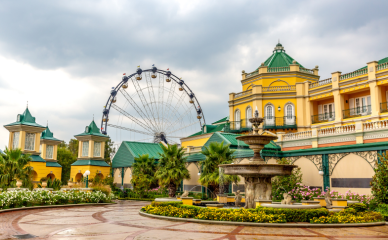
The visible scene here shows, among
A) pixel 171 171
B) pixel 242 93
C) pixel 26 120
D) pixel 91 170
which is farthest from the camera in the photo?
→ pixel 91 170

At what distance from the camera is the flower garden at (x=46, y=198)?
68.3 feet

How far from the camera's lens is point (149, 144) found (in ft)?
153

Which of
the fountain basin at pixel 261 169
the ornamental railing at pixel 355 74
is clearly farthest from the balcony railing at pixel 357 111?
the fountain basin at pixel 261 169

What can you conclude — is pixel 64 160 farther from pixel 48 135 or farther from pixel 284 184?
pixel 284 184

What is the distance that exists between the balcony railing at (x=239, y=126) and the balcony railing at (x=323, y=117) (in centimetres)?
647

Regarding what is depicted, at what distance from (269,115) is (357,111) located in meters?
8.41

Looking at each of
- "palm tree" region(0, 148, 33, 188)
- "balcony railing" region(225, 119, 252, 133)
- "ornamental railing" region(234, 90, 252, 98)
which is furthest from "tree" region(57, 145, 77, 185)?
"ornamental railing" region(234, 90, 252, 98)

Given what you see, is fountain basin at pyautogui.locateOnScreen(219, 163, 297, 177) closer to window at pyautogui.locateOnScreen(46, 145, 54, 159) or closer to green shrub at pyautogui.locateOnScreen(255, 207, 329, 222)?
green shrub at pyautogui.locateOnScreen(255, 207, 329, 222)

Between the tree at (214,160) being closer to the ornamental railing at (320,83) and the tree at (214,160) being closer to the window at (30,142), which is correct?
the ornamental railing at (320,83)

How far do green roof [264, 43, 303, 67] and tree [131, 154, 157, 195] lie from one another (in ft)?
57.7

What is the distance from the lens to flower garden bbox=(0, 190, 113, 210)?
20809 millimetres

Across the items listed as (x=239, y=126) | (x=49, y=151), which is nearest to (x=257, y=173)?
(x=239, y=126)

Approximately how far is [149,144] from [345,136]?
2767 cm

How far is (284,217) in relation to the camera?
14430mm
